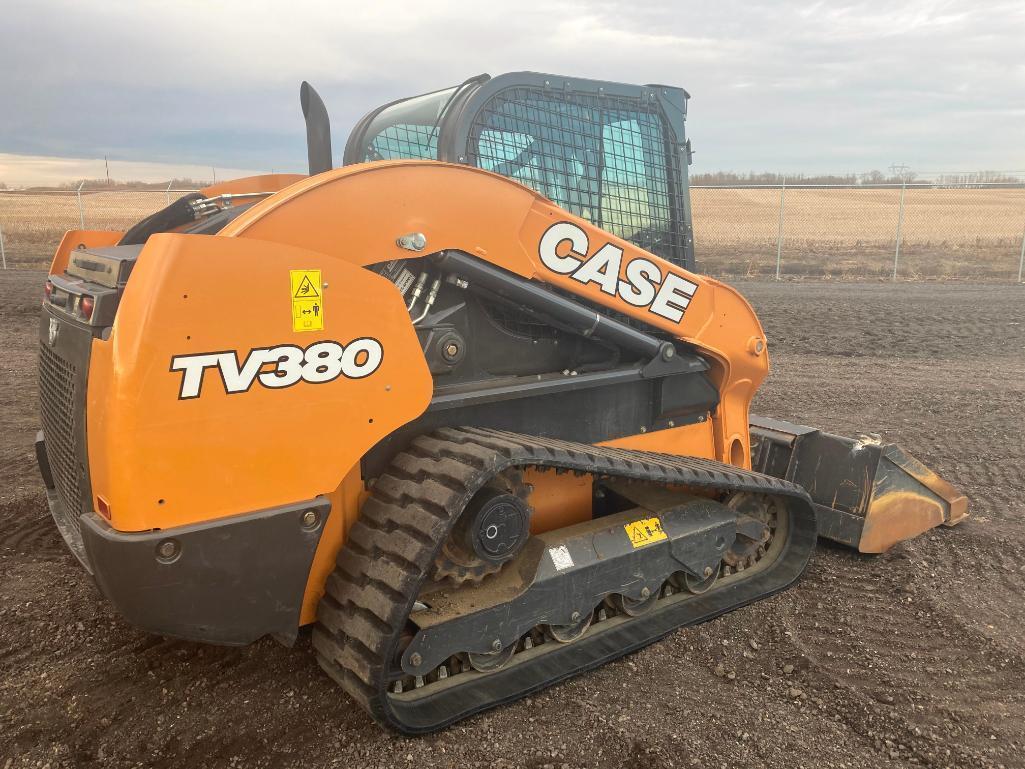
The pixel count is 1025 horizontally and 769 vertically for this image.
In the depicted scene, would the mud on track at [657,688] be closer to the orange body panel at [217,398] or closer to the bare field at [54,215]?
the orange body panel at [217,398]

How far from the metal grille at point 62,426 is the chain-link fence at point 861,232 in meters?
12.5

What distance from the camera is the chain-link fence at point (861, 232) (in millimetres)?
16906

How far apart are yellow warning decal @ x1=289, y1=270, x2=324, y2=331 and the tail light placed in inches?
26.0

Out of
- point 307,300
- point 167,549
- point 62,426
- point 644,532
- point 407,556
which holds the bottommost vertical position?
point 644,532

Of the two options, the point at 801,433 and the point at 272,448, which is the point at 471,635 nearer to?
the point at 272,448

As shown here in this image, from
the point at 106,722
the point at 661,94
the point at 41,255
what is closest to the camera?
the point at 106,722

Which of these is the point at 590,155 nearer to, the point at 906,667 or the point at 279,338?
the point at 279,338

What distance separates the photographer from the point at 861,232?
982 inches

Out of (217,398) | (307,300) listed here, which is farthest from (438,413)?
(217,398)

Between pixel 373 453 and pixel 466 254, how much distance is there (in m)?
0.83

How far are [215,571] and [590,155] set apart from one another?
2503 mm

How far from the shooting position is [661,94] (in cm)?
405

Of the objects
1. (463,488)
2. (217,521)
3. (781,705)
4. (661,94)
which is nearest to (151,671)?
(217,521)

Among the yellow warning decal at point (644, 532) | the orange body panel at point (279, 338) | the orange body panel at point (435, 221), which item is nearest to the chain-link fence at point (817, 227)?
the orange body panel at point (435, 221)
